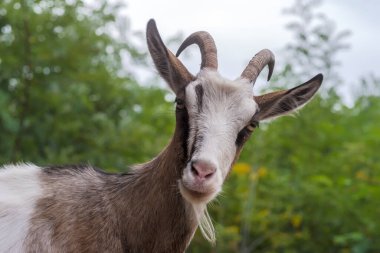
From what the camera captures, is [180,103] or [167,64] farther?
[167,64]

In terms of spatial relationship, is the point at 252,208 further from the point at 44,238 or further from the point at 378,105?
the point at 44,238

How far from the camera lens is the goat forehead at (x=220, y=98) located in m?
6.79

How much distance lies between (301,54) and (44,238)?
8389 millimetres

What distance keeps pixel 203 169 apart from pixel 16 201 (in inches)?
71.2

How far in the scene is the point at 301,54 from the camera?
1430 cm

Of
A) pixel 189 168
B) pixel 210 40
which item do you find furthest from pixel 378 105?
pixel 189 168

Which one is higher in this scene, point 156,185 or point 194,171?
point 194,171

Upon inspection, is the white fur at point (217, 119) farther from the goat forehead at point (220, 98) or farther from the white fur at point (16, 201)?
the white fur at point (16, 201)

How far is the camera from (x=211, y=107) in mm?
6773

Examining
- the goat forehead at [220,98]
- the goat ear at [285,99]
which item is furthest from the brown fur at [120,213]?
the goat ear at [285,99]

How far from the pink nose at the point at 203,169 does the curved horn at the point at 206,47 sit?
1302 millimetres

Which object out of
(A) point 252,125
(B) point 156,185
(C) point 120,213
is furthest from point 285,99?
(C) point 120,213

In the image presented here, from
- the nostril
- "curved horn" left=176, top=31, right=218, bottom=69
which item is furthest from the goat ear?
the nostril

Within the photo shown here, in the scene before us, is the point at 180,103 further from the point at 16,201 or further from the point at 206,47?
the point at 16,201
